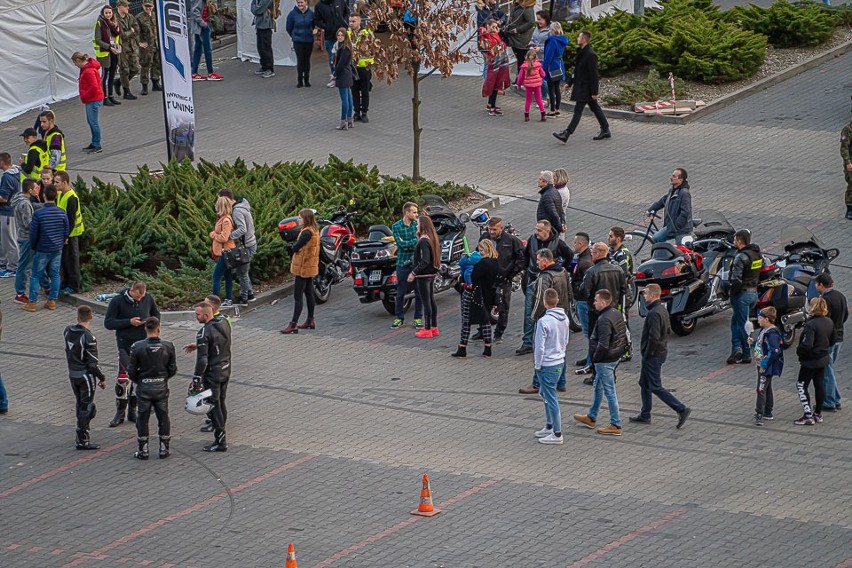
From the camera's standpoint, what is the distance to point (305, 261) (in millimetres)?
18203

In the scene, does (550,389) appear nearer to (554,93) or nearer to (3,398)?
(3,398)

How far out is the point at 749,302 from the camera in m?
16.8

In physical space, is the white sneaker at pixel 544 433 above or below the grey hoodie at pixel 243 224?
below

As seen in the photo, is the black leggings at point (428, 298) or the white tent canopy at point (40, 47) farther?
the white tent canopy at point (40, 47)

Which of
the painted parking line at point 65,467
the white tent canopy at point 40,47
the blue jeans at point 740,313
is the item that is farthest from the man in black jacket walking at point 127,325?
the white tent canopy at point 40,47

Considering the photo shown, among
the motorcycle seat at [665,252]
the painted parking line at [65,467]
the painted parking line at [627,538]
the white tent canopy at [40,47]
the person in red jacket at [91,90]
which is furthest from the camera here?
the white tent canopy at [40,47]

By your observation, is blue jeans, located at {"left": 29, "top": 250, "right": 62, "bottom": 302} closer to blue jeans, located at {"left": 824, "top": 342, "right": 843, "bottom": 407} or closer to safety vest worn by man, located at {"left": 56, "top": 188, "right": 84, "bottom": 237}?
safety vest worn by man, located at {"left": 56, "top": 188, "right": 84, "bottom": 237}

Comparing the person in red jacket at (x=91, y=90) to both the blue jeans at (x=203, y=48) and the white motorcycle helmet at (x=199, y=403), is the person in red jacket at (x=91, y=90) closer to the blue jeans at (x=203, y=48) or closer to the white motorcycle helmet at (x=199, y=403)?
the blue jeans at (x=203, y=48)

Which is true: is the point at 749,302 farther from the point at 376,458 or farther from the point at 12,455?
the point at 12,455

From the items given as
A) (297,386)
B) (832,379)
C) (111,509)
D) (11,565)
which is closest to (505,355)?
(297,386)

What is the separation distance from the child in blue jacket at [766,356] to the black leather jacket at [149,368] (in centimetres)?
589

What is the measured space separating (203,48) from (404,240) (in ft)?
51.2

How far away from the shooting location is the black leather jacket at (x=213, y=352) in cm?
1466

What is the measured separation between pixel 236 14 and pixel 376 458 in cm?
2112
